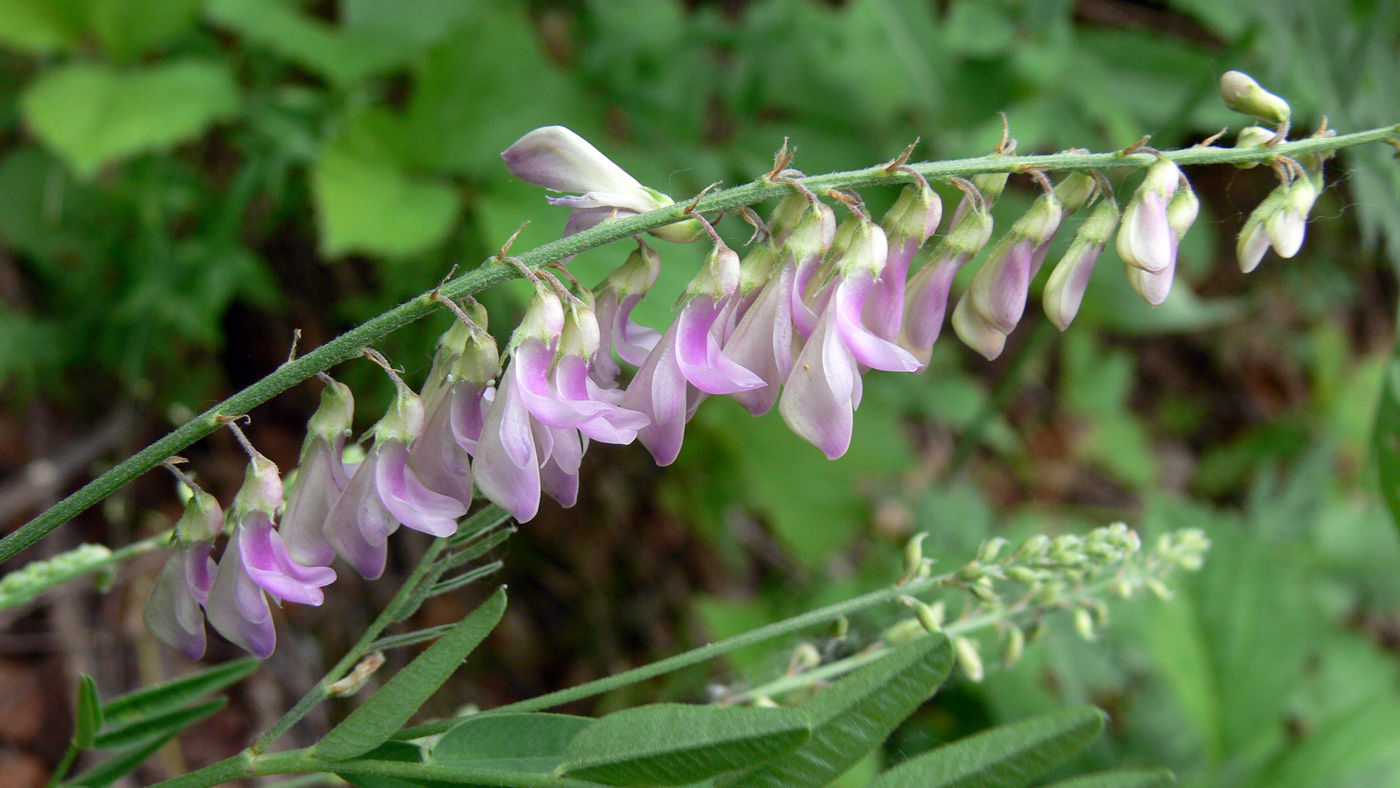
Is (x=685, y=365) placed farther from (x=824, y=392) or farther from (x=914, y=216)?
(x=914, y=216)

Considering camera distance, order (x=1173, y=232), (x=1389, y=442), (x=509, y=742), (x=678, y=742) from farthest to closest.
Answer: (x=1389, y=442), (x=1173, y=232), (x=509, y=742), (x=678, y=742)

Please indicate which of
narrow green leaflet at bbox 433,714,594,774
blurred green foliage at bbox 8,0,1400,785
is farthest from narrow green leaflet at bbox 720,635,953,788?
blurred green foliage at bbox 8,0,1400,785

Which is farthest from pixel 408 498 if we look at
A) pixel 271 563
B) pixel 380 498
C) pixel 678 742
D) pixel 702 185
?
pixel 702 185

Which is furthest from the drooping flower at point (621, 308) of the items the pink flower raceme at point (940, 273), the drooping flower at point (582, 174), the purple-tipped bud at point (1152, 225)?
the purple-tipped bud at point (1152, 225)

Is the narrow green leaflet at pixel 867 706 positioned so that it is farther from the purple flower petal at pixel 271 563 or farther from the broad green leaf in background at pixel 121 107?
the broad green leaf in background at pixel 121 107

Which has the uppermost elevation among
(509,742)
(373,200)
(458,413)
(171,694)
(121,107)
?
(121,107)

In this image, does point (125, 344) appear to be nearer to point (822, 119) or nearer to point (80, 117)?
point (80, 117)

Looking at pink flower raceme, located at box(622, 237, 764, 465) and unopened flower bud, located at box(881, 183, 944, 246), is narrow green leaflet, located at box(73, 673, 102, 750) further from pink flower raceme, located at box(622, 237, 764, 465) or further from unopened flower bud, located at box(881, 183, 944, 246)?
unopened flower bud, located at box(881, 183, 944, 246)

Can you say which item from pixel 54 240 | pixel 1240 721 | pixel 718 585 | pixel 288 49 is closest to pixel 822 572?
pixel 718 585

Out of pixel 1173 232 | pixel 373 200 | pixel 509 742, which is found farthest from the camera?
pixel 373 200
